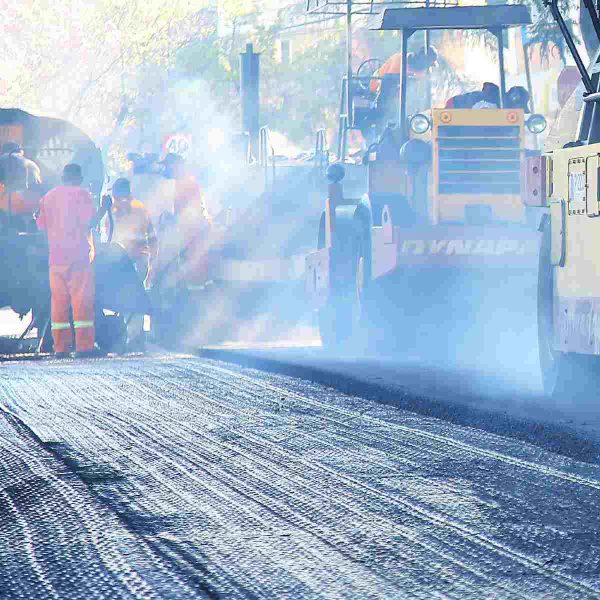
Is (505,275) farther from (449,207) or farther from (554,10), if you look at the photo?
(554,10)

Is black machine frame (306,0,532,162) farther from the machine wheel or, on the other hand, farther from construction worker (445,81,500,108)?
the machine wheel

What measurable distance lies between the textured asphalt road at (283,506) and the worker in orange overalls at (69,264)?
5.43m

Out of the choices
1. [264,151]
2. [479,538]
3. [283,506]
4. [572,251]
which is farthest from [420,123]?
[479,538]

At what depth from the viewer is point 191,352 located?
1396 cm

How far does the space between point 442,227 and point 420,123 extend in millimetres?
1158

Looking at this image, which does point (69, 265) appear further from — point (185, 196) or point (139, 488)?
point (139, 488)

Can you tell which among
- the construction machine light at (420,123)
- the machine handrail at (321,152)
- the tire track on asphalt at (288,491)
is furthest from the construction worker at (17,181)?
the tire track on asphalt at (288,491)

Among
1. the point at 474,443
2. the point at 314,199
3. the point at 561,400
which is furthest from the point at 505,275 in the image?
the point at 314,199

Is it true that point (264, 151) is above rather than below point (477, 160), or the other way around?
above

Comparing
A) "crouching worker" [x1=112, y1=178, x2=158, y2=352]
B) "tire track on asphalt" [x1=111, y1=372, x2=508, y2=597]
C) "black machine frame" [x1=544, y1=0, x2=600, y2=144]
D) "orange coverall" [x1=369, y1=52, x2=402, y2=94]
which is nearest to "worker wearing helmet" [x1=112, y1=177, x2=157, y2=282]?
"crouching worker" [x1=112, y1=178, x2=158, y2=352]

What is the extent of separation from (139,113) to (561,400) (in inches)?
1398

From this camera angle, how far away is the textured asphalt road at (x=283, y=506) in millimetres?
4094

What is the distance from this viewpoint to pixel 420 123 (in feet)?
44.3

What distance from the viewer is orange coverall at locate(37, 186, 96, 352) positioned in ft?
45.6
